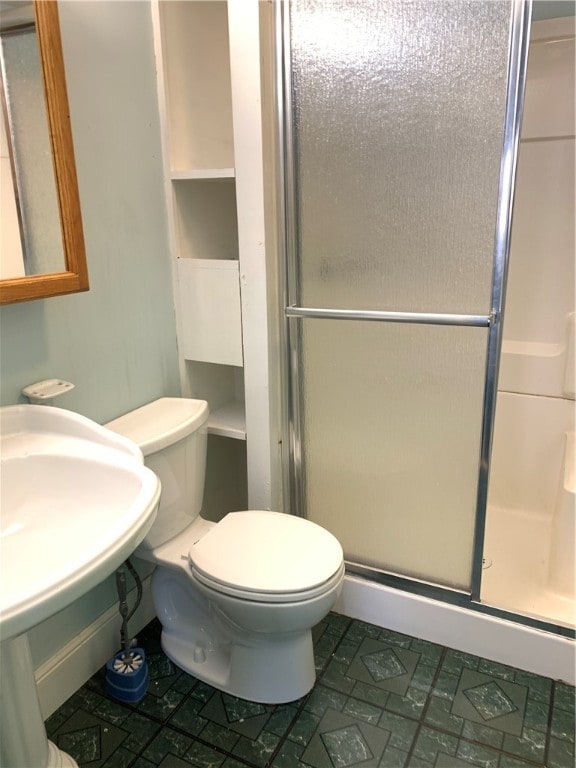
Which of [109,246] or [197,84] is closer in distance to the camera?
[109,246]

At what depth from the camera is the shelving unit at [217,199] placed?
63.7 inches

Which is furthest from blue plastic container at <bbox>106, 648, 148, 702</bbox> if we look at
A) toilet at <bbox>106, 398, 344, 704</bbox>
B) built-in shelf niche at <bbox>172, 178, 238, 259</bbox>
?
built-in shelf niche at <bbox>172, 178, 238, 259</bbox>

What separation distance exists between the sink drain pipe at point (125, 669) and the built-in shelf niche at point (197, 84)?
1268mm

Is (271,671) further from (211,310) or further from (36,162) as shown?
(36,162)

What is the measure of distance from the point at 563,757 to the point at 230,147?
6.53 feet

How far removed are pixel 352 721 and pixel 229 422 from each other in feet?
3.12

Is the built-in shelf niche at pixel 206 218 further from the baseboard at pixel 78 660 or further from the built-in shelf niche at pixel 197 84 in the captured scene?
the baseboard at pixel 78 660

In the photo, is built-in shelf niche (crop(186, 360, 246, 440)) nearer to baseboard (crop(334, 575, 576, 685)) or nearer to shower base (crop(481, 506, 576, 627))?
baseboard (crop(334, 575, 576, 685))

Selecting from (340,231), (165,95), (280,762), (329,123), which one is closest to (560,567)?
(280,762)

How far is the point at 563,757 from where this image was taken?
144cm

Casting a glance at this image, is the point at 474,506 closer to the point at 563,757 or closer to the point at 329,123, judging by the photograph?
the point at 563,757

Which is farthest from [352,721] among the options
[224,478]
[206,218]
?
[206,218]

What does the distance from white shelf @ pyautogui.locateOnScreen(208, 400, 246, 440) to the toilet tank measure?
0.15m

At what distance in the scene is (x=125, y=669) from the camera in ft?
5.39
